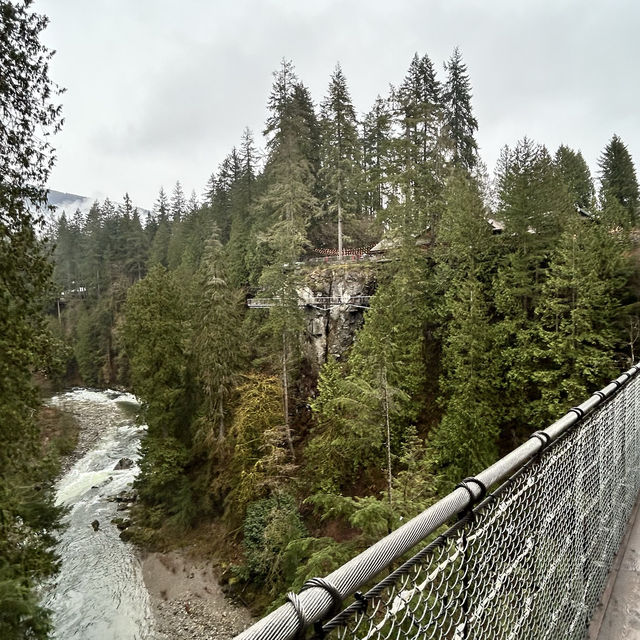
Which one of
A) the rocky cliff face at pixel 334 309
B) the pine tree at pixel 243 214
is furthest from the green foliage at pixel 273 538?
the pine tree at pixel 243 214

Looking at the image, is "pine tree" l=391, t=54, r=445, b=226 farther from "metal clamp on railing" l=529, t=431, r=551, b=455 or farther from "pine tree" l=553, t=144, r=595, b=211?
"metal clamp on railing" l=529, t=431, r=551, b=455

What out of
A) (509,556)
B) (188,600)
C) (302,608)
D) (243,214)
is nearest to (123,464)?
(188,600)

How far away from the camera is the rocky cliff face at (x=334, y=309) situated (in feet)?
75.7

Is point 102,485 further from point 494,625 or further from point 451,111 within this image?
point 451,111

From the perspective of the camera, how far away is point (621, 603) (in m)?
2.72

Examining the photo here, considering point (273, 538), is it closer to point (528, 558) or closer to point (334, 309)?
point (334, 309)

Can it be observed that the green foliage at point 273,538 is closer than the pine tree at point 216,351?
Yes

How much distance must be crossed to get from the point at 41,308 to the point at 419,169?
61.8 feet

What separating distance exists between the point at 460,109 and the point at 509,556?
32341 mm

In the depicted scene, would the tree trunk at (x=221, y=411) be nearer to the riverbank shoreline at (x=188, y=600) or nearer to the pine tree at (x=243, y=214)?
the riverbank shoreline at (x=188, y=600)

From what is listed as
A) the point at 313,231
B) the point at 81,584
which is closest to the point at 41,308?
the point at 81,584

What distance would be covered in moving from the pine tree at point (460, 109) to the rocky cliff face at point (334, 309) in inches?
473

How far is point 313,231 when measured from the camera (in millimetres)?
31844

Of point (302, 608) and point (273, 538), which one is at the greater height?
point (302, 608)
